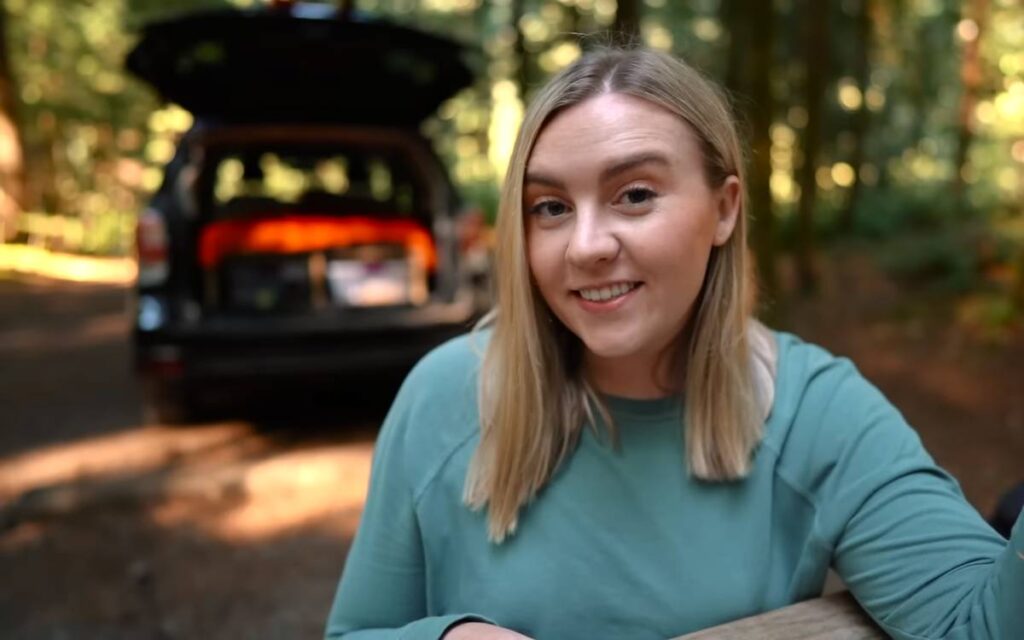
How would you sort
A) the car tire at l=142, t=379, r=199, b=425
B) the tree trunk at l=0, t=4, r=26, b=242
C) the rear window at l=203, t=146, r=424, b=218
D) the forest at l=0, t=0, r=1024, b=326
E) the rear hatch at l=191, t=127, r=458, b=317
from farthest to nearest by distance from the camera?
the tree trunk at l=0, t=4, r=26, b=242 < the forest at l=0, t=0, r=1024, b=326 < the rear window at l=203, t=146, r=424, b=218 < the rear hatch at l=191, t=127, r=458, b=317 < the car tire at l=142, t=379, r=199, b=425

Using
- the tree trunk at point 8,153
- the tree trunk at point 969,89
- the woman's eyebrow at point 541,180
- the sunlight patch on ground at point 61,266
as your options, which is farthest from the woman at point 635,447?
the tree trunk at point 8,153

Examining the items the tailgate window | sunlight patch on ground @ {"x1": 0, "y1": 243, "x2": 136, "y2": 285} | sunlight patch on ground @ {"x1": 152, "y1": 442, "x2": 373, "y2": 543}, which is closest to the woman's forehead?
sunlight patch on ground @ {"x1": 152, "y1": 442, "x2": 373, "y2": 543}

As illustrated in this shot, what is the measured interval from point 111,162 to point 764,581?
28904 mm

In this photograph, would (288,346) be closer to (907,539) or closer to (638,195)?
(638,195)

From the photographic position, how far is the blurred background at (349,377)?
11.7ft

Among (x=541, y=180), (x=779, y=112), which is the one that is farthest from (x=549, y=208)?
(x=779, y=112)

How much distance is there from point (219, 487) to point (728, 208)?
3.67m

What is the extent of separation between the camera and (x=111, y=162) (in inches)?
1059

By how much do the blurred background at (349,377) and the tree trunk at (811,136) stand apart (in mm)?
39

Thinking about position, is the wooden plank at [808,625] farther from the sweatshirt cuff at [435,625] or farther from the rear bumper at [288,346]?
the rear bumper at [288,346]

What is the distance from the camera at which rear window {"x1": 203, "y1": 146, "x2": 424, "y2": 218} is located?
19.7 feet

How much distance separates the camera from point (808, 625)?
1203 mm

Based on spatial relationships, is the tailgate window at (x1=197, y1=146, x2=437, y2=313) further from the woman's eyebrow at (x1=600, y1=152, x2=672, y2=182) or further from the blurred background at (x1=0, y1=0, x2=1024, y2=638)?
the woman's eyebrow at (x1=600, y1=152, x2=672, y2=182)

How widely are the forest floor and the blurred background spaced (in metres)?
→ 0.02
